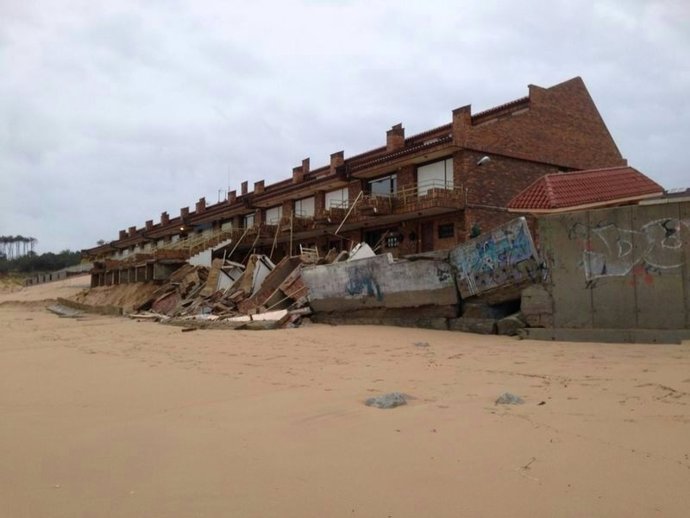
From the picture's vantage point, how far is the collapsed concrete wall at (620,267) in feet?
31.3

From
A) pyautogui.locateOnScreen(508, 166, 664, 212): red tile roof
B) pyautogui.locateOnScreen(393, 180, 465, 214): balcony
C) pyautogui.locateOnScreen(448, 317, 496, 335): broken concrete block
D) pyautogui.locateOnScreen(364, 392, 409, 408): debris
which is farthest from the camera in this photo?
pyautogui.locateOnScreen(393, 180, 465, 214): balcony

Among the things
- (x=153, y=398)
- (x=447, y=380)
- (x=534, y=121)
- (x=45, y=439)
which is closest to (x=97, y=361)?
(x=153, y=398)

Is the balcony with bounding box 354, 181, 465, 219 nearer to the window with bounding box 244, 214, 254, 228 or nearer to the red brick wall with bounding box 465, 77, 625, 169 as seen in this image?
the red brick wall with bounding box 465, 77, 625, 169

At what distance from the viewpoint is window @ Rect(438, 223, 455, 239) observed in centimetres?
2714

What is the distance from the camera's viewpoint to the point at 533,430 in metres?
4.24

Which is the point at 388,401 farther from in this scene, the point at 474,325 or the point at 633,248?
the point at 474,325

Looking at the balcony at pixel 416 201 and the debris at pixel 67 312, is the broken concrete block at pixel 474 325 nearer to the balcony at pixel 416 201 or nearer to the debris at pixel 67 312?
the balcony at pixel 416 201

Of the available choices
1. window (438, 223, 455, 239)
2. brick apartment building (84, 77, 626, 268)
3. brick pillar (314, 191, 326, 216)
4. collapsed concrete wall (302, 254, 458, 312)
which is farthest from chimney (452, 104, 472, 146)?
collapsed concrete wall (302, 254, 458, 312)

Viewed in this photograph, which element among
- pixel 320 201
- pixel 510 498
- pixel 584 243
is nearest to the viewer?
pixel 510 498

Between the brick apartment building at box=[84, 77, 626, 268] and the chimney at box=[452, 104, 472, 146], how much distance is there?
5cm

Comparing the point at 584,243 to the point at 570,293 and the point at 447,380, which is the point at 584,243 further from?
the point at 447,380

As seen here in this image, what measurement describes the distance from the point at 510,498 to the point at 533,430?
1307 mm

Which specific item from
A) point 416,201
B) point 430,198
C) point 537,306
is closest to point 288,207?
point 416,201

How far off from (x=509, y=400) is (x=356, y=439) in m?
1.72
